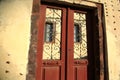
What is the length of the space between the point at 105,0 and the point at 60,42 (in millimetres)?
1507

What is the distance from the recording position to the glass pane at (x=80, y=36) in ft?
14.8

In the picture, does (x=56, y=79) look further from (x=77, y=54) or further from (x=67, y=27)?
(x=67, y=27)

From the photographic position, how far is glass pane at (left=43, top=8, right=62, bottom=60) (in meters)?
4.24

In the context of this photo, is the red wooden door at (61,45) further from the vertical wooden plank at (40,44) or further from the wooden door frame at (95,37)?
the wooden door frame at (95,37)

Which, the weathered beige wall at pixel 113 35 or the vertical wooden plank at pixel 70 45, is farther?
the weathered beige wall at pixel 113 35

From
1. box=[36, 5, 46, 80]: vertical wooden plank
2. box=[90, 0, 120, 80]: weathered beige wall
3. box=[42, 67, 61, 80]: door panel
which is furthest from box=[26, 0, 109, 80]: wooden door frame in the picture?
box=[42, 67, 61, 80]: door panel

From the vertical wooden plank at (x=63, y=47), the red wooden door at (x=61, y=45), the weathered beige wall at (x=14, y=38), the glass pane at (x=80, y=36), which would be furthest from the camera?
the glass pane at (x=80, y=36)

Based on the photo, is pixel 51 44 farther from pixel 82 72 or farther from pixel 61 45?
pixel 82 72

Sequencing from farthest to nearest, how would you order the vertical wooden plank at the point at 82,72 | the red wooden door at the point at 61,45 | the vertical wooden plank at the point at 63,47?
the vertical wooden plank at the point at 82,72 < the vertical wooden plank at the point at 63,47 < the red wooden door at the point at 61,45

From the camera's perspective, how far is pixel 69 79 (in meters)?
4.29

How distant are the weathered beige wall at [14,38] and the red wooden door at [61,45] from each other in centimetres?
44

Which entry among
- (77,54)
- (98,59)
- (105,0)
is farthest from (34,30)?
(105,0)

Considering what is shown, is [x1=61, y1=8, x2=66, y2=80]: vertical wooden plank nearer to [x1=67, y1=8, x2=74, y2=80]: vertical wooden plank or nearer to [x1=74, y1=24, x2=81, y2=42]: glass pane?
[x1=67, y1=8, x2=74, y2=80]: vertical wooden plank

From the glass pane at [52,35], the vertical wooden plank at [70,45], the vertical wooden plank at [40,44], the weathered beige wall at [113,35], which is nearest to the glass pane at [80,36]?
the vertical wooden plank at [70,45]
